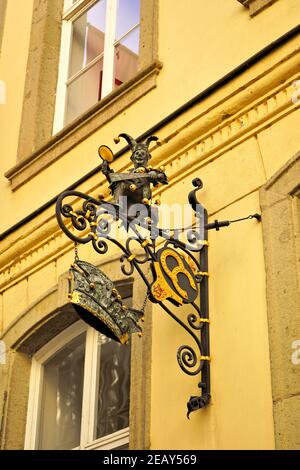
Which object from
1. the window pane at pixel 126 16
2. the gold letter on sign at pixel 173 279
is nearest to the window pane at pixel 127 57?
the window pane at pixel 126 16

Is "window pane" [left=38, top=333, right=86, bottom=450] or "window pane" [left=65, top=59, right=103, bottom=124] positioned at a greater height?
"window pane" [left=65, top=59, right=103, bottom=124]

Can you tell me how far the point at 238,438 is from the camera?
19.5 ft

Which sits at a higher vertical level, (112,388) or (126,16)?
(126,16)

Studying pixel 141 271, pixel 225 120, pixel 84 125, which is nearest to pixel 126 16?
pixel 84 125

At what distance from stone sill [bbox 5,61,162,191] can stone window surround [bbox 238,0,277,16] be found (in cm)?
86

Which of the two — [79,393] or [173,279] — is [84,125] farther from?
[173,279]

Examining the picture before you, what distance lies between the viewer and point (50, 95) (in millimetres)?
9469

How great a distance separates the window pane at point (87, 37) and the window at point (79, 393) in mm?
2653

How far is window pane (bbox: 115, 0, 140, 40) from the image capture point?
9.11m

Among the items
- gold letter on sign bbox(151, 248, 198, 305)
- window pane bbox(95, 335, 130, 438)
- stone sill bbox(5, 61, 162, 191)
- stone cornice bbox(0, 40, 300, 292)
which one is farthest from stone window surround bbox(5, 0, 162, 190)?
gold letter on sign bbox(151, 248, 198, 305)

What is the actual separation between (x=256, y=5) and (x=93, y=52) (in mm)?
2497

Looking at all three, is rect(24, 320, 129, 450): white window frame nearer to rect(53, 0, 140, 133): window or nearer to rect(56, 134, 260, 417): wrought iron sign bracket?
rect(56, 134, 260, 417): wrought iron sign bracket

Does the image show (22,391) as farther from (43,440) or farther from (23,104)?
(23,104)

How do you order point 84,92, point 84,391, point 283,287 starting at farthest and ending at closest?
point 84,92, point 84,391, point 283,287
